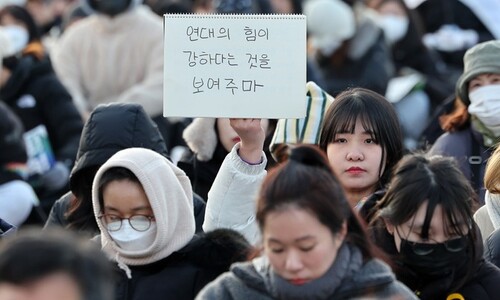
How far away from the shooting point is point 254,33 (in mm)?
6477

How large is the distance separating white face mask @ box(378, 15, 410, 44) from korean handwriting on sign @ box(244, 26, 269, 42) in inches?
310

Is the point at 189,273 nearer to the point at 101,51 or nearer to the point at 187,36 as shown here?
the point at 187,36

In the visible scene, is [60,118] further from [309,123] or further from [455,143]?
[309,123]

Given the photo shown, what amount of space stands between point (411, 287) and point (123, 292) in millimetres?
1077

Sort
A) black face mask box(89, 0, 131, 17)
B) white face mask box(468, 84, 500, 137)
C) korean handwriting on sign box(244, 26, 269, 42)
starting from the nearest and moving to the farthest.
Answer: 1. korean handwriting on sign box(244, 26, 269, 42)
2. white face mask box(468, 84, 500, 137)
3. black face mask box(89, 0, 131, 17)

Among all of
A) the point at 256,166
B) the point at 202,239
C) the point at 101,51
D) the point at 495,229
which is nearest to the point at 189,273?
the point at 202,239

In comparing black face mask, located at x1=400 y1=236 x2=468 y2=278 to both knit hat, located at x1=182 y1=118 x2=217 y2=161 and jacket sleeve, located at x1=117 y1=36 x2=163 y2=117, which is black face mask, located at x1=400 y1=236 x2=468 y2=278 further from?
jacket sleeve, located at x1=117 y1=36 x2=163 y2=117

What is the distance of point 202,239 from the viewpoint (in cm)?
598

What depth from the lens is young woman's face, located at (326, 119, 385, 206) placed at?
22.0ft

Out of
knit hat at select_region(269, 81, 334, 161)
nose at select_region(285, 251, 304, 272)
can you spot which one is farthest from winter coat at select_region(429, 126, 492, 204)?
nose at select_region(285, 251, 304, 272)

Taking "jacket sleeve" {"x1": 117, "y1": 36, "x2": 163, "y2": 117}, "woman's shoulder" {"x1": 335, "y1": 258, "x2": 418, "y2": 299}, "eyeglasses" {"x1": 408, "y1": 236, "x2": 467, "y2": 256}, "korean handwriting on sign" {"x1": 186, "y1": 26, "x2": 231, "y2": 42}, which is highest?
"korean handwriting on sign" {"x1": 186, "y1": 26, "x2": 231, "y2": 42}

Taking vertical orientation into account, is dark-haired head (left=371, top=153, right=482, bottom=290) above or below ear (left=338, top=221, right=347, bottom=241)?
below

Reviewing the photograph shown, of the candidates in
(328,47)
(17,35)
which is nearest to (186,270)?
(17,35)

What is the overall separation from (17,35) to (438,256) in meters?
7.30
